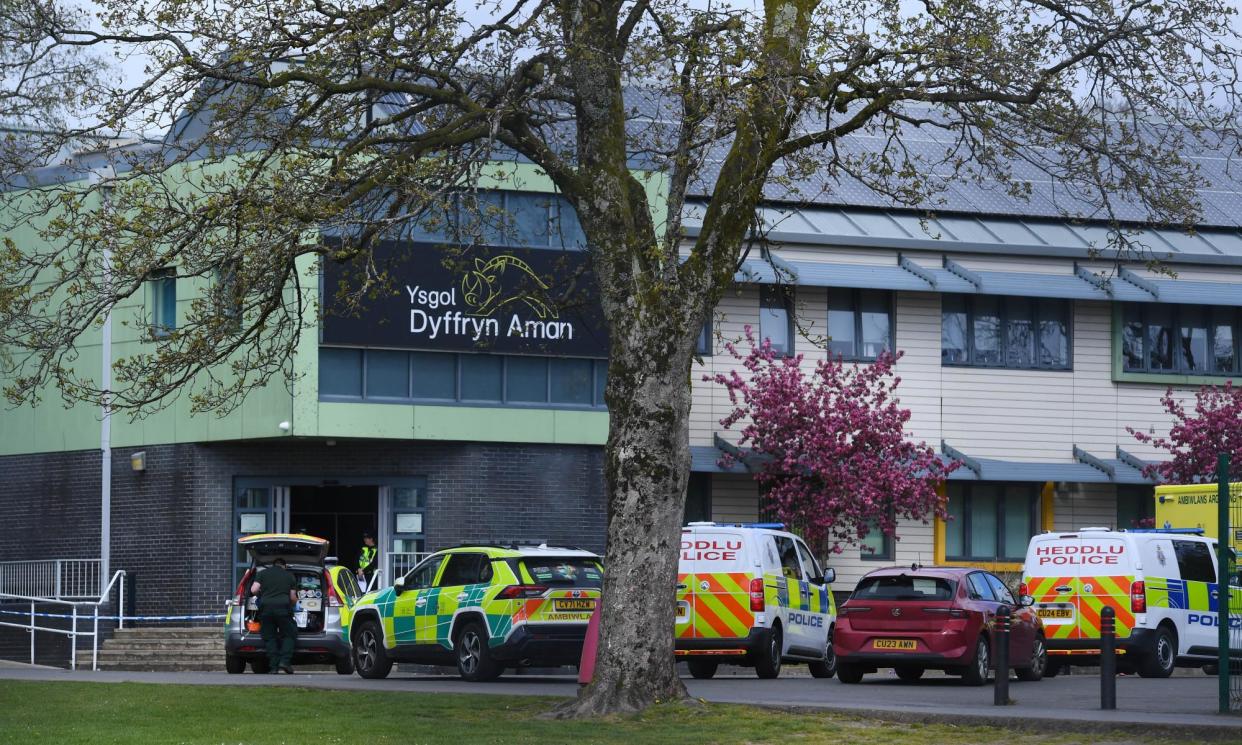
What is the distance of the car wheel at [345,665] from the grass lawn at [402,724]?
7.07 meters

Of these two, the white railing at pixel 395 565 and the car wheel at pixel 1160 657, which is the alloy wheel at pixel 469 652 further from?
the white railing at pixel 395 565

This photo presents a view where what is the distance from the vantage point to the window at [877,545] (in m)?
35.3

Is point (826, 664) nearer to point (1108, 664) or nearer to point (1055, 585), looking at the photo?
point (1055, 585)

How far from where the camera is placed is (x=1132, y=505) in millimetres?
37562

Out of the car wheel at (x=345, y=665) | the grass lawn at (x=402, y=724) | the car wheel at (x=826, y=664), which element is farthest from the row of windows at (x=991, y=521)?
the grass lawn at (x=402, y=724)

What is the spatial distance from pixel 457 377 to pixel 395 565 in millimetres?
3413

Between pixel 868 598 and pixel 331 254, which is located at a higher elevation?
pixel 331 254

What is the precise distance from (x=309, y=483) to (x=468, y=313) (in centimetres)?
408

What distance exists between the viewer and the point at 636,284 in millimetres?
17688

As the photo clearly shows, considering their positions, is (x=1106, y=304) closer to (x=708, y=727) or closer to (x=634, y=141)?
(x=634, y=141)

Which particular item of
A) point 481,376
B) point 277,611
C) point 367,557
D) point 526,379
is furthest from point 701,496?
point 277,611

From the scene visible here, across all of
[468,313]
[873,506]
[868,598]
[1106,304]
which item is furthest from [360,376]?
[1106,304]

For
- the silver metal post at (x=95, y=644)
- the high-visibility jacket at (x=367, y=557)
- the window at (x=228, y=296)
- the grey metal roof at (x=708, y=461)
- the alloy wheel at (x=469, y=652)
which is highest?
the window at (x=228, y=296)

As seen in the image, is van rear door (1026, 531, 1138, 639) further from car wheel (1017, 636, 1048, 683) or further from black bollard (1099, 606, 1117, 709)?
black bollard (1099, 606, 1117, 709)
